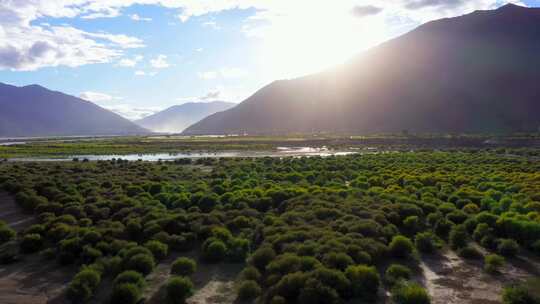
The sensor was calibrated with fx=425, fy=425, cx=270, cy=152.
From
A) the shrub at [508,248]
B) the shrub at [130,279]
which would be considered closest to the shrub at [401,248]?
the shrub at [508,248]

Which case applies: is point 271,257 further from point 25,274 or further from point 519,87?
point 519,87

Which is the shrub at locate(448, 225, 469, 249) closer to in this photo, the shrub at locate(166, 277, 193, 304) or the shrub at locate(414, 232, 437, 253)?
the shrub at locate(414, 232, 437, 253)

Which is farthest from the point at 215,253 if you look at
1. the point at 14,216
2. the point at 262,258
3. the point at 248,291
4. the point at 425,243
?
the point at 14,216

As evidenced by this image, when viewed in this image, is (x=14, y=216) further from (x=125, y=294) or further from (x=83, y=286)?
(x=125, y=294)

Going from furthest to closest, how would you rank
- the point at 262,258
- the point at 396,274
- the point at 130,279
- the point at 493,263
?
the point at 262,258 < the point at 493,263 < the point at 396,274 < the point at 130,279

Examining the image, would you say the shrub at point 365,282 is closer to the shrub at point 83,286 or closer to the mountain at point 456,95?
the shrub at point 83,286

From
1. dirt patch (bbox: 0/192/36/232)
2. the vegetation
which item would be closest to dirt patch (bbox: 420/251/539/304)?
the vegetation
